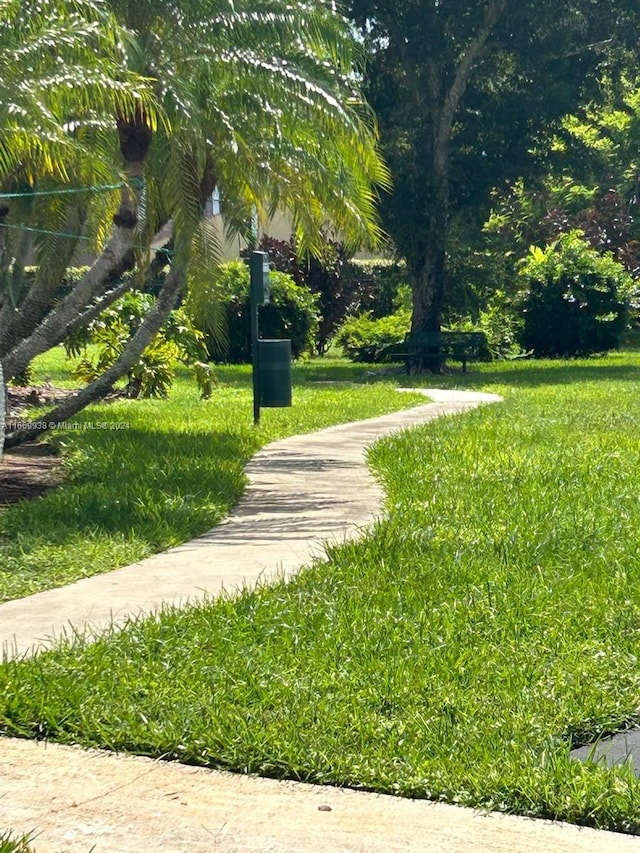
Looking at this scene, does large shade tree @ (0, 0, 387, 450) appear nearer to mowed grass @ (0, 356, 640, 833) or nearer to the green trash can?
the green trash can

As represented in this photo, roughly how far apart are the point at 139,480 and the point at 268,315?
1862cm

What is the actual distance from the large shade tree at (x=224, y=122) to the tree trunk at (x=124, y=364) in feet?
0.07

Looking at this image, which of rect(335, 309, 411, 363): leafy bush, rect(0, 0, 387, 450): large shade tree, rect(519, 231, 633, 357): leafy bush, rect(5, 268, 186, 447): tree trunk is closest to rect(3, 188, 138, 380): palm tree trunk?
rect(0, 0, 387, 450): large shade tree

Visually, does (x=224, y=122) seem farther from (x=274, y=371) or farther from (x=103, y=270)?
(x=274, y=371)

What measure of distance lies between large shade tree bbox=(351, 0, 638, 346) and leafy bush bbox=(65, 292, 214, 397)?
25.0 feet

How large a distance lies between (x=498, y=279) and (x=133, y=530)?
22.2 meters

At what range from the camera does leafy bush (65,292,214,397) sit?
1802 centimetres

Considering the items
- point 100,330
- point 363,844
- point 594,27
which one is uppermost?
point 594,27

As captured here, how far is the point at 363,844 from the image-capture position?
11.8 feet

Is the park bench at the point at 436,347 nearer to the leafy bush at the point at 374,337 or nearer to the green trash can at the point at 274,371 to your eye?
the leafy bush at the point at 374,337

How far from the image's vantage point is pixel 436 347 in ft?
84.6

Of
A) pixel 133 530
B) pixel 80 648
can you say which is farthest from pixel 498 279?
pixel 80 648

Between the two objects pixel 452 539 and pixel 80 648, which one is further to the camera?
pixel 452 539

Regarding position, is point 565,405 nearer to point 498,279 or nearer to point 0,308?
point 0,308
